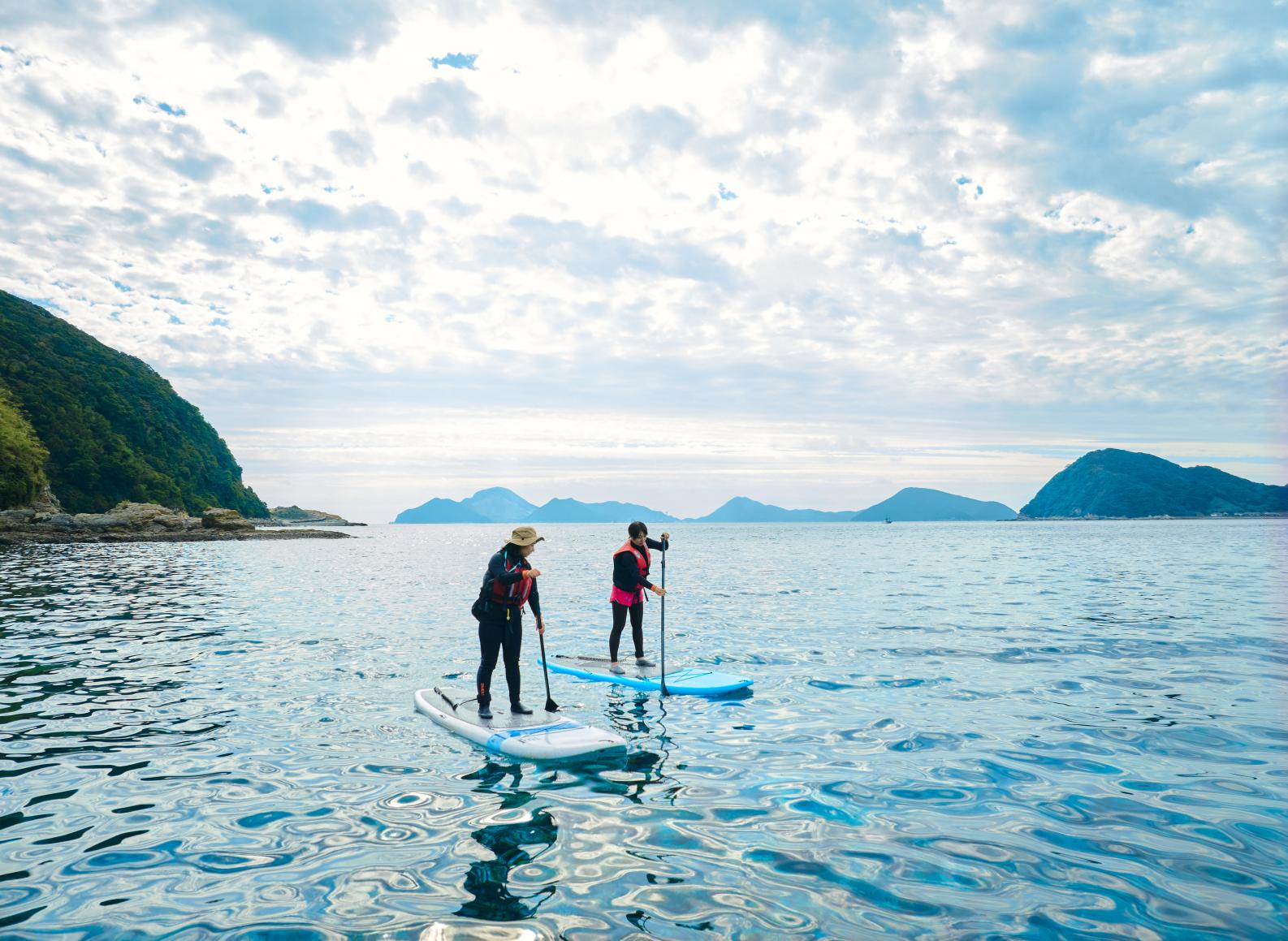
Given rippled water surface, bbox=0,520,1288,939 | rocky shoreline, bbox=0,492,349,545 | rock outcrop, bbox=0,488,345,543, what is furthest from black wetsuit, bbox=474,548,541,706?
rock outcrop, bbox=0,488,345,543

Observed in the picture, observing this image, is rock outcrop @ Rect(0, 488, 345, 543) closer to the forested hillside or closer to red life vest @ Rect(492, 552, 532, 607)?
the forested hillside

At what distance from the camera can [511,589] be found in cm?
1054

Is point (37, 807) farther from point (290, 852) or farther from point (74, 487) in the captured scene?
point (74, 487)

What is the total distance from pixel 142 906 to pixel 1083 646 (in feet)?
64.8

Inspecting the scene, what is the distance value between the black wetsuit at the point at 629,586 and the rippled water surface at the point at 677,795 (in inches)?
67.7

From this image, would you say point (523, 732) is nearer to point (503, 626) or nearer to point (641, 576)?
point (503, 626)

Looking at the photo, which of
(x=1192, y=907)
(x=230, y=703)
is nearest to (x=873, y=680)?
(x=1192, y=907)

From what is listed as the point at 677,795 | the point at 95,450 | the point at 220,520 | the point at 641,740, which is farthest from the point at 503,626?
the point at 95,450

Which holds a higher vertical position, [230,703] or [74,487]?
[74,487]

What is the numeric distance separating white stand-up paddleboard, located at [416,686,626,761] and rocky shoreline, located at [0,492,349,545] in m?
75.6

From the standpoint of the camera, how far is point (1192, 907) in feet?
18.4

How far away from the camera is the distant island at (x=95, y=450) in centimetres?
7562

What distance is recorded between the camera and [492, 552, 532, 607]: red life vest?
10430 millimetres

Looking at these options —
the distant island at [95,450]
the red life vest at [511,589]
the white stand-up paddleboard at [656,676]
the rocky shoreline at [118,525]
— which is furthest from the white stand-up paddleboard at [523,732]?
the distant island at [95,450]
